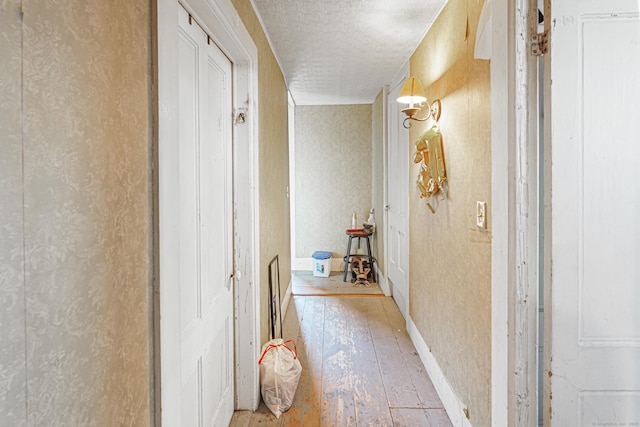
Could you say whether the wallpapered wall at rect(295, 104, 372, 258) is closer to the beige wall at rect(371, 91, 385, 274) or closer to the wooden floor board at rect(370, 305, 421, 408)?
the beige wall at rect(371, 91, 385, 274)

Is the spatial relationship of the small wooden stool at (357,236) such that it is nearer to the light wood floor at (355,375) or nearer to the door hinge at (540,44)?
the light wood floor at (355,375)

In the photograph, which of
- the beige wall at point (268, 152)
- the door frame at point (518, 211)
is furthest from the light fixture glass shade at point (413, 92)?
the door frame at point (518, 211)

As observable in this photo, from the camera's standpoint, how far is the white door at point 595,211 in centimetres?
105

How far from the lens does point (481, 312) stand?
1.67 metres

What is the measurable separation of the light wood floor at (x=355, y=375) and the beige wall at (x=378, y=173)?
1.06m

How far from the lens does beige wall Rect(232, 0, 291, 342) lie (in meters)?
2.37

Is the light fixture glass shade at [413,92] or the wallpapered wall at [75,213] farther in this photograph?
the light fixture glass shade at [413,92]

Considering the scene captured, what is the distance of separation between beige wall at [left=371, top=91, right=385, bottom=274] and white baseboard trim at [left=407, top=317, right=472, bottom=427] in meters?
1.77

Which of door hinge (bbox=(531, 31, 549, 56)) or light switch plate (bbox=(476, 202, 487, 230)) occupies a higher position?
door hinge (bbox=(531, 31, 549, 56))

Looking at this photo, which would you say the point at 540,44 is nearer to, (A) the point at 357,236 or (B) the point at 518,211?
(B) the point at 518,211

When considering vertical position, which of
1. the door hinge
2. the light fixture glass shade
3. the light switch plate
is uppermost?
the light fixture glass shade

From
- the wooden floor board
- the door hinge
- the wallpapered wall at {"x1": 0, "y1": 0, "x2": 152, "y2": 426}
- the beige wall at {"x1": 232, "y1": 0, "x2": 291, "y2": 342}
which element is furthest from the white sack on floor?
the door hinge

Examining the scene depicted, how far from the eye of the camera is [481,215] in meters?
1.65

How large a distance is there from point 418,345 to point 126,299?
99.4 inches
